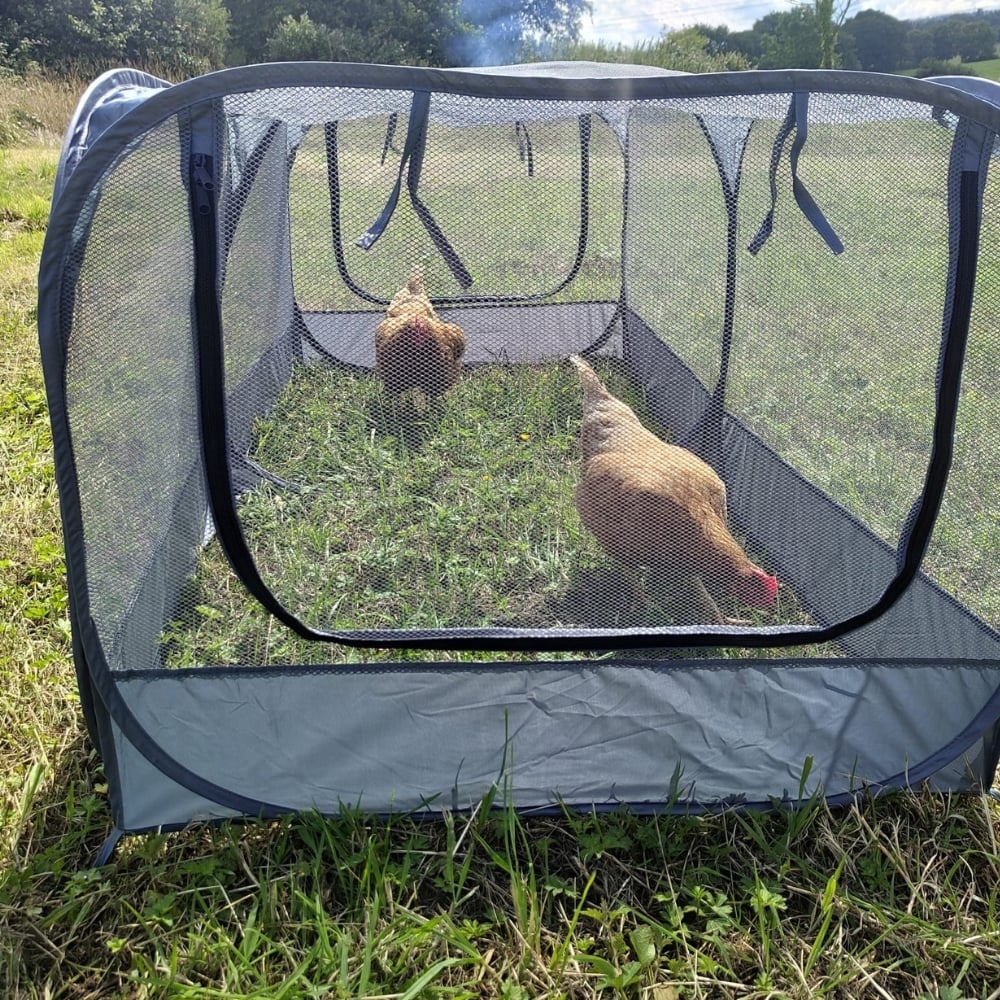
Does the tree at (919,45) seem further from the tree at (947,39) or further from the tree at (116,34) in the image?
the tree at (116,34)

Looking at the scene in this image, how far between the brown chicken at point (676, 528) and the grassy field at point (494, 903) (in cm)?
44

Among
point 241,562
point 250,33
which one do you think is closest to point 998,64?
point 241,562

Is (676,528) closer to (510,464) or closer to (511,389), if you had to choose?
(510,464)

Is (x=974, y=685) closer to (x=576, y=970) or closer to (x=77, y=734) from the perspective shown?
(x=576, y=970)

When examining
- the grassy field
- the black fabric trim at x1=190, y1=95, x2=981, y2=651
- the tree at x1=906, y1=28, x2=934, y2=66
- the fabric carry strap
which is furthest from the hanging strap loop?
the tree at x1=906, y1=28, x2=934, y2=66

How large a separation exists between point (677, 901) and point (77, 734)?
1.27m

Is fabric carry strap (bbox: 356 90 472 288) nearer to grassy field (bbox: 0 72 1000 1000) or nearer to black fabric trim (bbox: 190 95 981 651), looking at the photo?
black fabric trim (bbox: 190 95 981 651)

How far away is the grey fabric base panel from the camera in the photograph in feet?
5.17

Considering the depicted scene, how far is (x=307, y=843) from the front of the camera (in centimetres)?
153

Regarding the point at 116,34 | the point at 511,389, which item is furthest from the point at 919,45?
the point at 511,389

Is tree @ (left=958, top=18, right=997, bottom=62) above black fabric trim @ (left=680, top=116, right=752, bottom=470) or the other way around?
above

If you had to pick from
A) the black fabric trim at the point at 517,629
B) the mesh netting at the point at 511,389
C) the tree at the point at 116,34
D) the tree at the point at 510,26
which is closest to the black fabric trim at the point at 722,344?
the mesh netting at the point at 511,389

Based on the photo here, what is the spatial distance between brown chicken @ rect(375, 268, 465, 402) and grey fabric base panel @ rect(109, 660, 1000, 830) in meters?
0.58

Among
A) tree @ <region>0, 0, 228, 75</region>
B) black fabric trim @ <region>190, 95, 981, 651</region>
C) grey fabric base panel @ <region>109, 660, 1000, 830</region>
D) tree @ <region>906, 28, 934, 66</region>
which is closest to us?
black fabric trim @ <region>190, 95, 981, 651</region>
